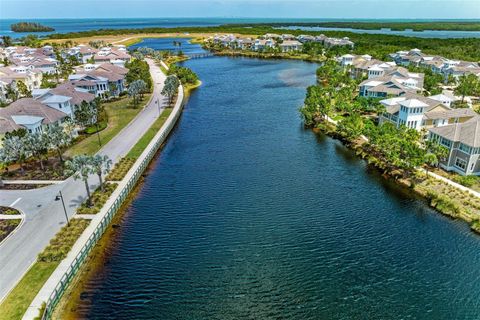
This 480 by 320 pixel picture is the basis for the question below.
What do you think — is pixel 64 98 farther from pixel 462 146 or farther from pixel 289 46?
pixel 289 46

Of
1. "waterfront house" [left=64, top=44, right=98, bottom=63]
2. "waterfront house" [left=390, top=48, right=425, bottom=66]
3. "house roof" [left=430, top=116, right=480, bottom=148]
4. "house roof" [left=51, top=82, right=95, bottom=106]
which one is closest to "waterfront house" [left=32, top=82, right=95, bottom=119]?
"house roof" [left=51, top=82, right=95, bottom=106]

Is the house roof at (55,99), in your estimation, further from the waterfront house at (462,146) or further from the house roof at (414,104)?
the waterfront house at (462,146)

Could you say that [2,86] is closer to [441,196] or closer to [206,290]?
[206,290]

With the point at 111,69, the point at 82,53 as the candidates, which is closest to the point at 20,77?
the point at 111,69

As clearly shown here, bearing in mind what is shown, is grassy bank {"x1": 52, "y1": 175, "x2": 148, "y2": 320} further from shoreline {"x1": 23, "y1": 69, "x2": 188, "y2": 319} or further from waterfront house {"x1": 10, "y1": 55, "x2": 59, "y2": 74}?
Answer: waterfront house {"x1": 10, "y1": 55, "x2": 59, "y2": 74}

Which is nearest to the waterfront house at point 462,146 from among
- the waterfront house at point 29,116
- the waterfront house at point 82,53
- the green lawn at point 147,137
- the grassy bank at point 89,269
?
the grassy bank at point 89,269

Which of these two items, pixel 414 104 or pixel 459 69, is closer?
pixel 414 104
